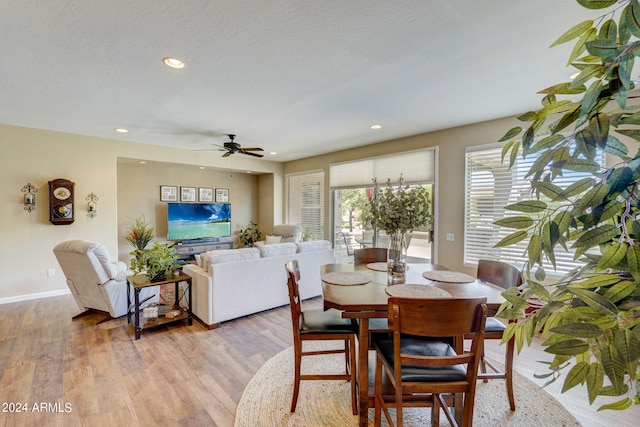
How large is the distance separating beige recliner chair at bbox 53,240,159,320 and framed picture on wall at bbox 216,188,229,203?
386 centimetres

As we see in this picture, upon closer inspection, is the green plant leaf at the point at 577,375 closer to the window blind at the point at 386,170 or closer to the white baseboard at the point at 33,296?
the window blind at the point at 386,170

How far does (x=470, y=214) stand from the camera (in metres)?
3.96

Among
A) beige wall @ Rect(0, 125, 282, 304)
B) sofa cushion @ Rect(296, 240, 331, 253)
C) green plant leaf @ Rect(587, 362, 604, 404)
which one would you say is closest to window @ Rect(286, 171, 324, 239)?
sofa cushion @ Rect(296, 240, 331, 253)

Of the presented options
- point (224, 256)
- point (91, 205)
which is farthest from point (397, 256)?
point (91, 205)

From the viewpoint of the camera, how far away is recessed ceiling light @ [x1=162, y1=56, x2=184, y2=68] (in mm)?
2295

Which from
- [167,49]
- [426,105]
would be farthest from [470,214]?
[167,49]

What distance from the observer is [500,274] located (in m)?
2.34

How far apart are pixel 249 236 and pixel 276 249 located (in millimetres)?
3854

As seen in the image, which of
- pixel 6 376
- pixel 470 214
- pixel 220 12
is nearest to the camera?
pixel 220 12

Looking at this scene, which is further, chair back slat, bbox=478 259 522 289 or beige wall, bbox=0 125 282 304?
beige wall, bbox=0 125 282 304

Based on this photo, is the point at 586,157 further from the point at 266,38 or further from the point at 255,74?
the point at 255,74

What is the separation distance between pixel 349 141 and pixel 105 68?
3.57m

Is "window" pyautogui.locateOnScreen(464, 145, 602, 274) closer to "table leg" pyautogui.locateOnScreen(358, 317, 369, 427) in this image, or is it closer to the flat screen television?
"table leg" pyautogui.locateOnScreen(358, 317, 369, 427)

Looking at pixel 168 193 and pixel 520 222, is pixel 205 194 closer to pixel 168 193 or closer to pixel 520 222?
pixel 168 193
